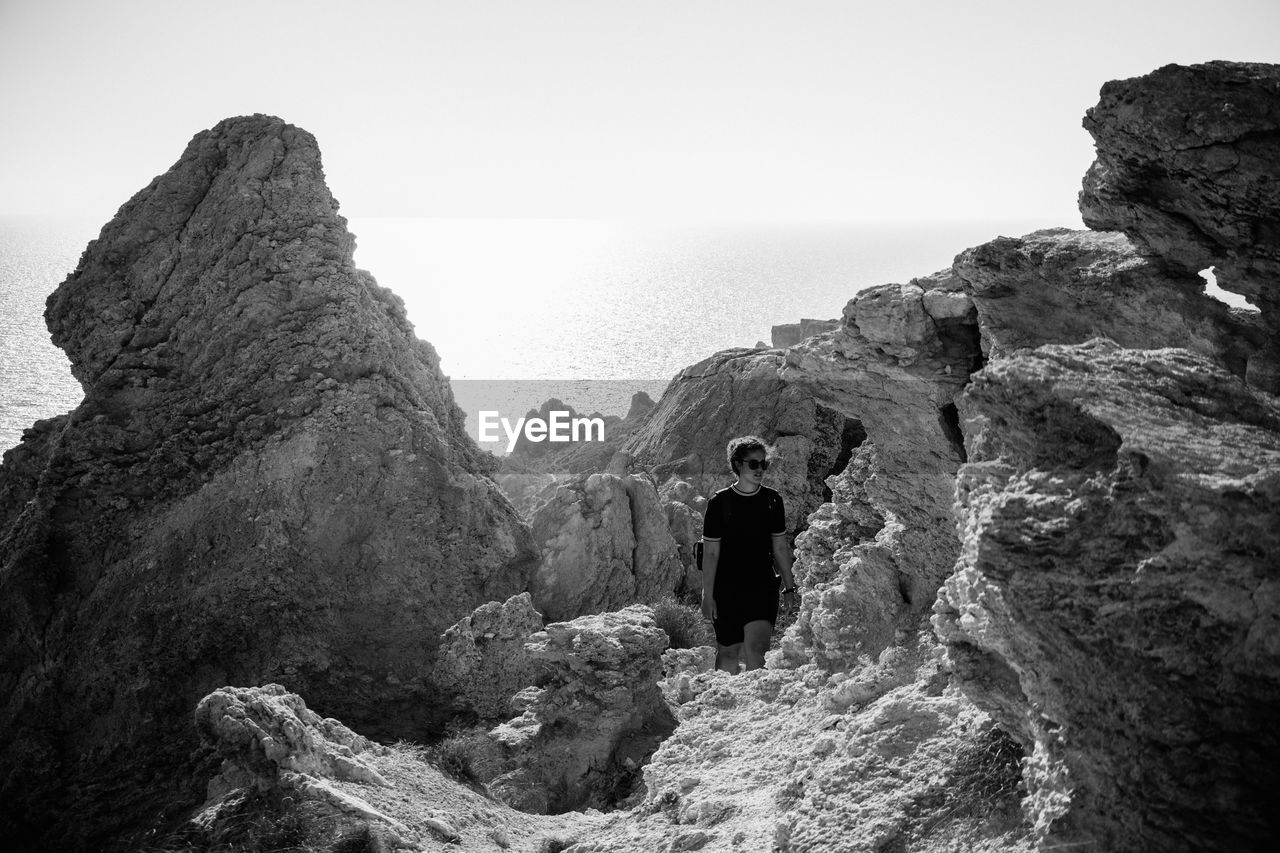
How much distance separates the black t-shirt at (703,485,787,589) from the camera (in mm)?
8109

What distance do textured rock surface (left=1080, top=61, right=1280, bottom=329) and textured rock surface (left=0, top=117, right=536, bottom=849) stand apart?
8.12 metres

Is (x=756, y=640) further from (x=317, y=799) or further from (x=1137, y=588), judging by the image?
(x=1137, y=588)

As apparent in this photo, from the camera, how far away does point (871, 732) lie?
5793 mm

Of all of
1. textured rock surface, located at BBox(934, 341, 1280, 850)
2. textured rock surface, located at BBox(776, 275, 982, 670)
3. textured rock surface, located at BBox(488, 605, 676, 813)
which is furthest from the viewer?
textured rock surface, located at BBox(488, 605, 676, 813)

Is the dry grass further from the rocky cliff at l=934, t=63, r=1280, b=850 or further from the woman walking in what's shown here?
the rocky cliff at l=934, t=63, r=1280, b=850

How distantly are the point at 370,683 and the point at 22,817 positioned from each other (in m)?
3.20

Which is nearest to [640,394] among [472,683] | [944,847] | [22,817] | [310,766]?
[472,683]

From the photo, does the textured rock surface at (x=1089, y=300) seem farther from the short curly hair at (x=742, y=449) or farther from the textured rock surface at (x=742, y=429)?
the textured rock surface at (x=742, y=429)

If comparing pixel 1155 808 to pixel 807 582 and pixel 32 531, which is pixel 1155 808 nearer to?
pixel 807 582

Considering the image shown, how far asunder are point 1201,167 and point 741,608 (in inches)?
182

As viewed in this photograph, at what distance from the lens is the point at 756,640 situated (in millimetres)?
8680

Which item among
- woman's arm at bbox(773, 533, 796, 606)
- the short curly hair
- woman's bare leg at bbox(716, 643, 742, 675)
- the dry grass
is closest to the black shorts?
woman's bare leg at bbox(716, 643, 742, 675)

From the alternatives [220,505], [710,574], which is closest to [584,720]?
[710,574]

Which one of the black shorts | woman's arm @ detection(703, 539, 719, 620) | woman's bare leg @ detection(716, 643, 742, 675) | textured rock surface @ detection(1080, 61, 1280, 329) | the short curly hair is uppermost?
textured rock surface @ detection(1080, 61, 1280, 329)
